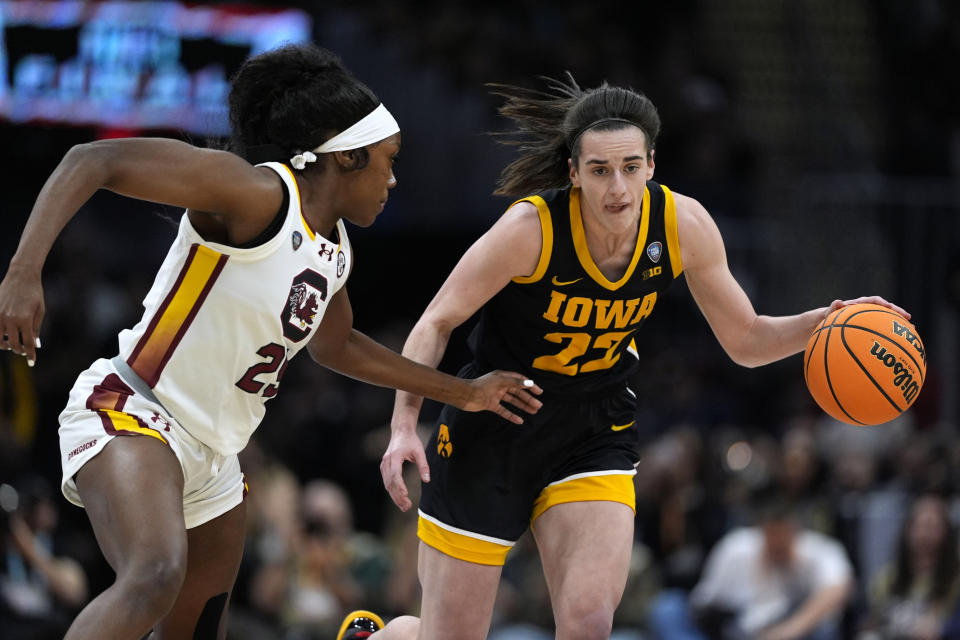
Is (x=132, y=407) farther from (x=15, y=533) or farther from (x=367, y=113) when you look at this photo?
(x=15, y=533)

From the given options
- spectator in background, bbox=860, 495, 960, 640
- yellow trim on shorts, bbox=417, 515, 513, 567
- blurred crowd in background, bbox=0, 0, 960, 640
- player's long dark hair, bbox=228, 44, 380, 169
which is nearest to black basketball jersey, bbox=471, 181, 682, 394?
yellow trim on shorts, bbox=417, 515, 513, 567


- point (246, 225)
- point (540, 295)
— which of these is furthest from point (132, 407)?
point (540, 295)

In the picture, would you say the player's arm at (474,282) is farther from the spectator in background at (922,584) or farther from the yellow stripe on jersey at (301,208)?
the spectator in background at (922,584)

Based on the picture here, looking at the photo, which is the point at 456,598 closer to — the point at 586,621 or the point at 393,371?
the point at 586,621

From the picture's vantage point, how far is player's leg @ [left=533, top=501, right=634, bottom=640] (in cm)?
448

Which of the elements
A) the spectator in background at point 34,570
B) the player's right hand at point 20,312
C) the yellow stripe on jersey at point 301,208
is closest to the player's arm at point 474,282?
the yellow stripe on jersey at point 301,208

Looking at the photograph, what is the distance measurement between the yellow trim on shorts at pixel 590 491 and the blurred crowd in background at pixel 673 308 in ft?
10.4

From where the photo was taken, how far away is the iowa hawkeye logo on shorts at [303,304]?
4070 millimetres

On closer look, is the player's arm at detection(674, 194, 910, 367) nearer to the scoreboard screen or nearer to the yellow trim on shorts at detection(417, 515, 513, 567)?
the yellow trim on shorts at detection(417, 515, 513, 567)

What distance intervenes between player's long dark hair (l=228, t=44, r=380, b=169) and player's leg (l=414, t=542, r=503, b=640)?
1.49 metres

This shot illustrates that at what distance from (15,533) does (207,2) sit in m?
5.08

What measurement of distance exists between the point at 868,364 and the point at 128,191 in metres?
2.61

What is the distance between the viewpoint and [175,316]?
4008 mm

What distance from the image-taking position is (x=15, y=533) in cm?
688
